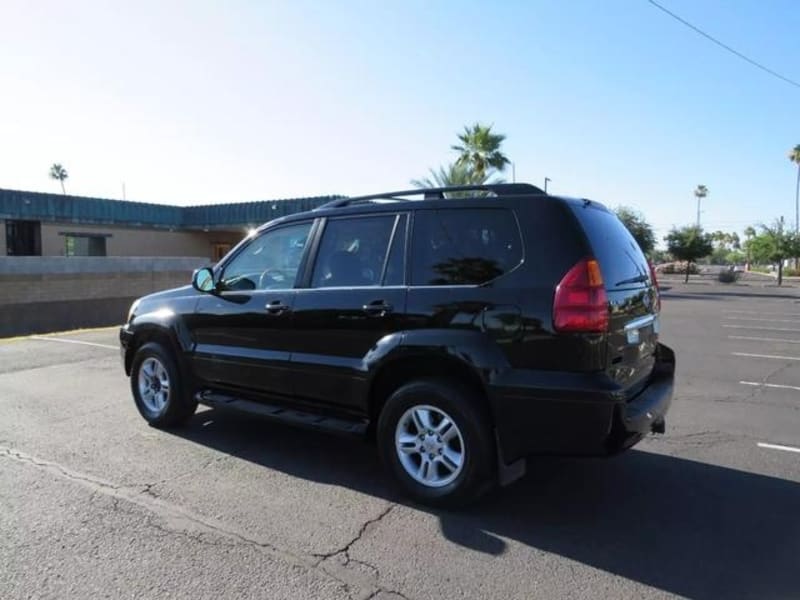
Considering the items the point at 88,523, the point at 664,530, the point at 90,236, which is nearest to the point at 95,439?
the point at 88,523

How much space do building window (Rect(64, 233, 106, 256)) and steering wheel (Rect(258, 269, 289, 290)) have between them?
28.9 metres

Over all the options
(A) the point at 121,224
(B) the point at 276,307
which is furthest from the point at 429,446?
(A) the point at 121,224

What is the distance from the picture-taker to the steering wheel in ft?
15.6

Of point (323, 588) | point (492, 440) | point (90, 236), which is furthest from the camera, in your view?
point (90, 236)

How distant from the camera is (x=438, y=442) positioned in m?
3.78

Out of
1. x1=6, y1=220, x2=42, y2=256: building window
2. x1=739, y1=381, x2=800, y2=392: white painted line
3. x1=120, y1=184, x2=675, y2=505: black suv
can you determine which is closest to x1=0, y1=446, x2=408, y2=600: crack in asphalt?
x1=120, y1=184, x2=675, y2=505: black suv

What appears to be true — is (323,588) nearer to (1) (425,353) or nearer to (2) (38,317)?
(1) (425,353)

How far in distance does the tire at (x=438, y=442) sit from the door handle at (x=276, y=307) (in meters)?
1.18

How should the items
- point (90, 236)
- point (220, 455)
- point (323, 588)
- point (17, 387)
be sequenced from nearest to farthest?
point (323, 588), point (220, 455), point (17, 387), point (90, 236)

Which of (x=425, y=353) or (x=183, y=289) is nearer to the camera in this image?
(x=425, y=353)

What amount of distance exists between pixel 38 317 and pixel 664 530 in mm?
17419

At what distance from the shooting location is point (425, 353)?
12.2 ft

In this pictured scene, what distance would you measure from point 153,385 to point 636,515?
434cm

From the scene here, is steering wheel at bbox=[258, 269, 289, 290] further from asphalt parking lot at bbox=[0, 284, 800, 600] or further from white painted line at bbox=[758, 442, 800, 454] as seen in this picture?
white painted line at bbox=[758, 442, 800, 454]
